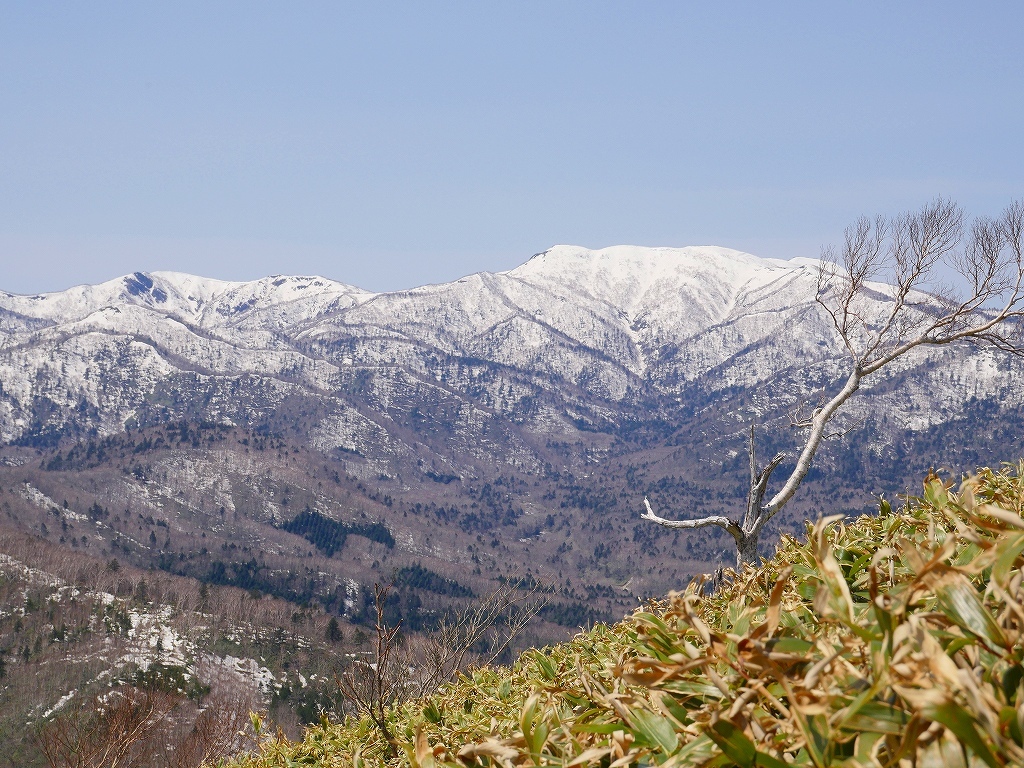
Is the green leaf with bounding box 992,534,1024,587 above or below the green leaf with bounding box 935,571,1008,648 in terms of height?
above

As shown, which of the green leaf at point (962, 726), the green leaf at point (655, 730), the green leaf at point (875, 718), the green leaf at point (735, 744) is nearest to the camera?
the green leaf at point (962, 726)

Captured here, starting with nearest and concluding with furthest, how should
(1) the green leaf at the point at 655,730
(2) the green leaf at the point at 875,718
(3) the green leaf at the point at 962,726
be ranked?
(3) the green leaf at the point at 962,726 < (2) the green leaf at the point at 875,718 < (1) the green leaf at the point at 655,730

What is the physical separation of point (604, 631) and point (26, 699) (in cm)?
14421

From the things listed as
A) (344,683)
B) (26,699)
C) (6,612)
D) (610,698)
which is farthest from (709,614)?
(6,612)

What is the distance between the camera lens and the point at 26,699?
118375 millimetres

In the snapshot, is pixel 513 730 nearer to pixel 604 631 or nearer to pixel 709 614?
pixel 709 614

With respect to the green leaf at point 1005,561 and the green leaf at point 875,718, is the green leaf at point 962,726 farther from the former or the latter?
the green leaf at point 1005,561

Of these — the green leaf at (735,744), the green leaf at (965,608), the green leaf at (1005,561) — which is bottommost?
the green leaf at (735,744)

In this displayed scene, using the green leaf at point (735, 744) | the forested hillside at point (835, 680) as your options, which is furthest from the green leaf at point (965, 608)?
the green leaf at point (735, 744)

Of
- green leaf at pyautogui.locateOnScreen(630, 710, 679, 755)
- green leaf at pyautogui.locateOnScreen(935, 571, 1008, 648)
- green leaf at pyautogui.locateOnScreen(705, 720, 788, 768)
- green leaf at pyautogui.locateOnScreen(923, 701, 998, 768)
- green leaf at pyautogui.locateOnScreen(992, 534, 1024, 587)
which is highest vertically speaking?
green leaf at pyautogui.locateOnScreen(992, 534, 1024, 587)

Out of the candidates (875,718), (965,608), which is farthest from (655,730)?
(965,608)

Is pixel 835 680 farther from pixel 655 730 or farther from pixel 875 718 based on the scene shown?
pixel 655 730

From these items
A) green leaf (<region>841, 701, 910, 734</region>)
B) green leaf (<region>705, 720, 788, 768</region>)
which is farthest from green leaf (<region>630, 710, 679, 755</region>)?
green leaf (<region>841, 701, 910, 734</region>)

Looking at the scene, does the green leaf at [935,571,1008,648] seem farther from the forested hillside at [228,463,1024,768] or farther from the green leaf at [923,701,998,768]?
the green leaf at [923,701,998,768]
